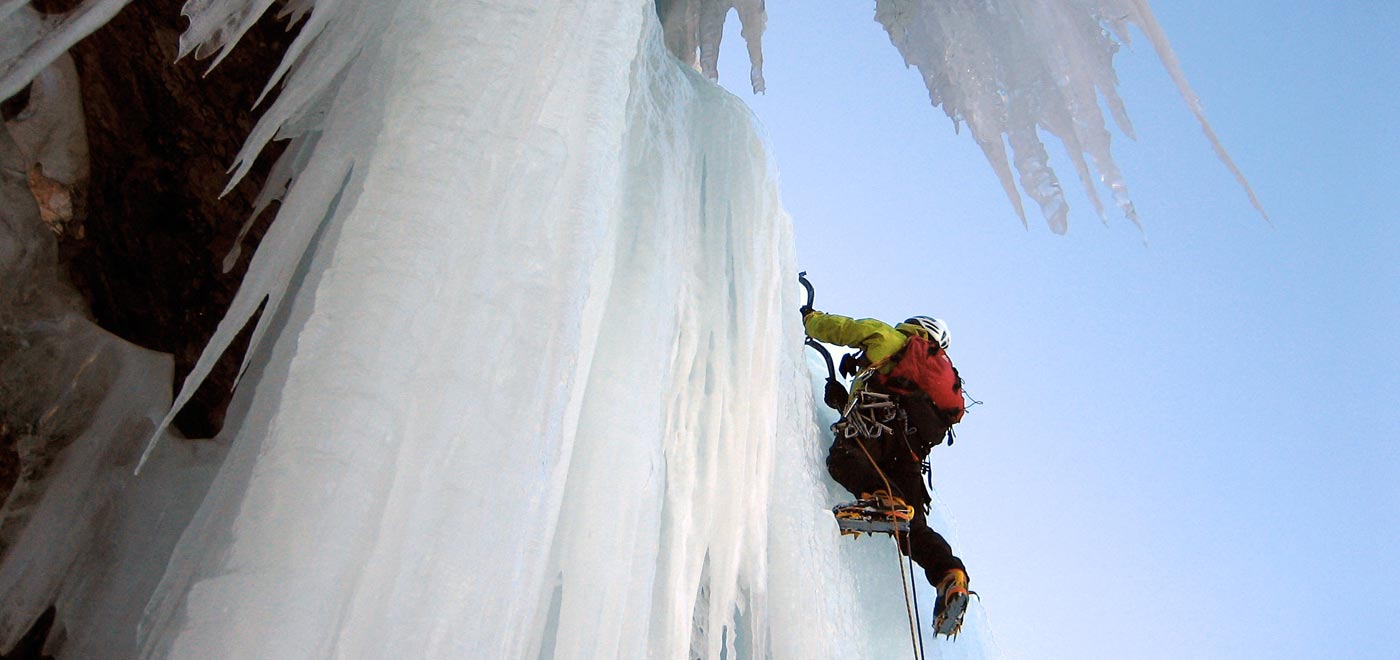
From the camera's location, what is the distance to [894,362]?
3.73m

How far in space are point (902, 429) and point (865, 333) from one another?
1.47ft

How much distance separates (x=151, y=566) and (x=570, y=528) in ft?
4.18

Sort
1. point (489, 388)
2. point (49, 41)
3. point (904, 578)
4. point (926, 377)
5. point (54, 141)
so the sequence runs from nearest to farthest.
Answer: point (489, 388)
point (49, 41)
point (54, 141)
point (904, 578)
point (926, 377)

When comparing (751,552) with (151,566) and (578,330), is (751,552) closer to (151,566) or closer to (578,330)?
(578,330)

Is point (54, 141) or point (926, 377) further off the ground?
point (54, 141)

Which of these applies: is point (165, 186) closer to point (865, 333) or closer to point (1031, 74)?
point (1031, 74)

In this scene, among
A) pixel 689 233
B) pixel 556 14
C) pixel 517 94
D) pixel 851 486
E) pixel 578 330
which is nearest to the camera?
pixel 578 330

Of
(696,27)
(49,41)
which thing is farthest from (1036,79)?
(49,41)

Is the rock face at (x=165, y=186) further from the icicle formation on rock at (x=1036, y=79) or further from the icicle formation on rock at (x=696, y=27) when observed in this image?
the icicle formation on rock at (x=1036, y=79)

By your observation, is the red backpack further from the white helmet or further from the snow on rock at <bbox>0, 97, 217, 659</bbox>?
the snow on rock at <bbox>0, 97, 217, 659</bbox>

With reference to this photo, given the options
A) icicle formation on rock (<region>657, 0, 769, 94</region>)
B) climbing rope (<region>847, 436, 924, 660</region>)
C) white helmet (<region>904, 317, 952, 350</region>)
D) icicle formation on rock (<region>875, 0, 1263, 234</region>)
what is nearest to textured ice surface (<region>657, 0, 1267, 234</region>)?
icicle formation on rock (<region>875, 0, 1263, 234</region>)

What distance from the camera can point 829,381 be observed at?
4219 millimetres

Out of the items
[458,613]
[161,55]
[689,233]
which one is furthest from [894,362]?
[458,613]

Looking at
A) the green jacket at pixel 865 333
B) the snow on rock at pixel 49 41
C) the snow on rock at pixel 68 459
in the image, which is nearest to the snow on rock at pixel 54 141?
the snow on rock at pixel 68 459
